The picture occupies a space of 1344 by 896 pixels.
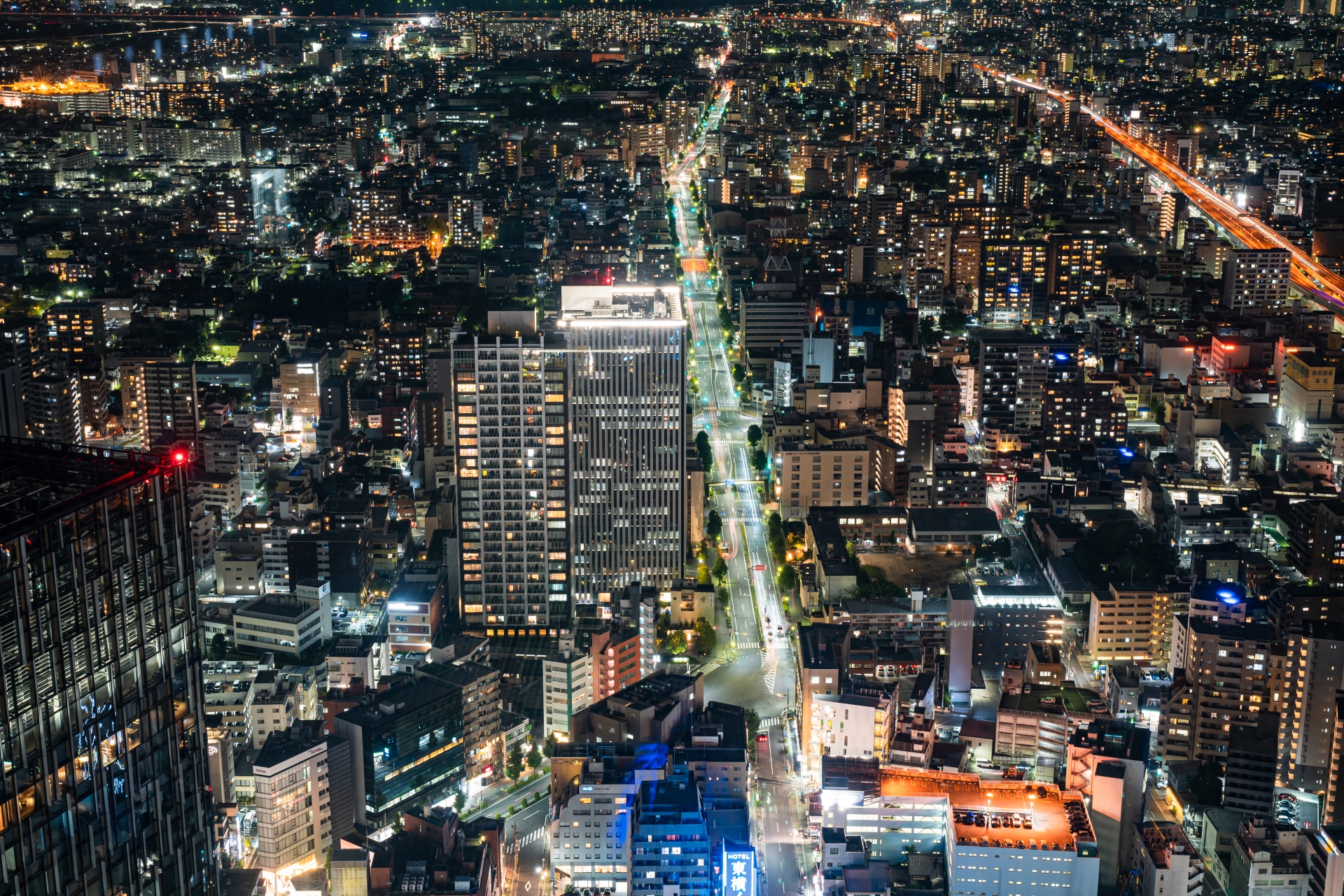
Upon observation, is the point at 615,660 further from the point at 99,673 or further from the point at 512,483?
the point at 99,673

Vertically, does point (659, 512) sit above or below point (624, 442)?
below

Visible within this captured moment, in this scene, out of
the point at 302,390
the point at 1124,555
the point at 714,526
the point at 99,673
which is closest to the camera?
the point at 99,673

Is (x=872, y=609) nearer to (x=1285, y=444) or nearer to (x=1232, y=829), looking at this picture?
(x=1232, y=829)

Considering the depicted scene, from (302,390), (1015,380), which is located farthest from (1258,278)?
(302,390)

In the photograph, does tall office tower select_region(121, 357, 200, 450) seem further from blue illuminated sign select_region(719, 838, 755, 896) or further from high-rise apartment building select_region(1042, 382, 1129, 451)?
blue illuminated sign select_region(719, 838, 755, 896)

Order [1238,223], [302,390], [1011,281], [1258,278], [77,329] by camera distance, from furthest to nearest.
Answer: [1238,223]
[1011,281]
[1258,278]
[77,329]
[302,390]

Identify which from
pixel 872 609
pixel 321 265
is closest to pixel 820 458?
pixel 872 609

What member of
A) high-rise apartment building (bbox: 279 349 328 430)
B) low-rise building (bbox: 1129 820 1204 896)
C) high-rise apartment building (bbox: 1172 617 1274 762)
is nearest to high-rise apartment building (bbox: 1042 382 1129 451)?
high-rise apartment building (bbox: 1172 617 1274 762)
